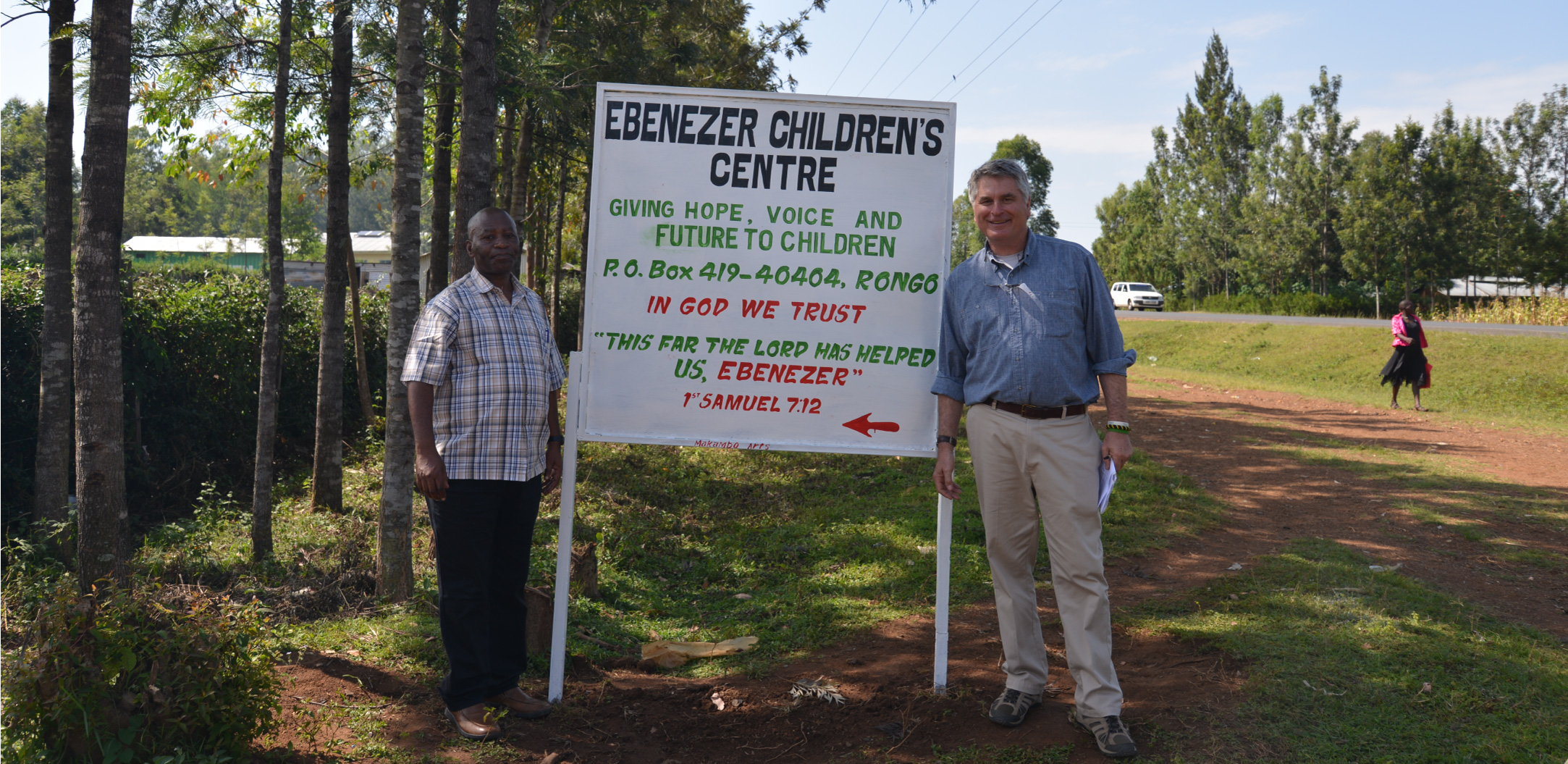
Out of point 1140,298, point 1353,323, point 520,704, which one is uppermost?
point 1140,298

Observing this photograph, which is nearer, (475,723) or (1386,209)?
(475,723)

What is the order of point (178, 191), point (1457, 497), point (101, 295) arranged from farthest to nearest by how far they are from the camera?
point (178, 191)
point (1457, 497)
point (101, 295)

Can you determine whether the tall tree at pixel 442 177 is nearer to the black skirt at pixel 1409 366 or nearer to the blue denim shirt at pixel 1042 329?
the blue denim shirt at pixel 1042 329

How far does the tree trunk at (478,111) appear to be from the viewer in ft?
17.9

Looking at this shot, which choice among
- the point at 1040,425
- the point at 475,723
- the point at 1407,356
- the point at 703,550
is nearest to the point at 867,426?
the point at 1040,425

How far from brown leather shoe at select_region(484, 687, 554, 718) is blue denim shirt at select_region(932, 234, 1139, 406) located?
2061 millimetres

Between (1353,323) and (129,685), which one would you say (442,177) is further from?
(1353,323)

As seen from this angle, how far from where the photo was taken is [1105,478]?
347cm

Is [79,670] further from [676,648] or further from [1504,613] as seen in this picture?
[1504,613]

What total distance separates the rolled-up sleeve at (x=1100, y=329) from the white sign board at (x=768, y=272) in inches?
27.0

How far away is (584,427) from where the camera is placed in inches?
158

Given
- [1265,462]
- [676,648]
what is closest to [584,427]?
[676,648]

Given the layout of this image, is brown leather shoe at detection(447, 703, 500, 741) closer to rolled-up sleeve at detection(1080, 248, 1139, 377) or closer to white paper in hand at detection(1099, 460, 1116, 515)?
white paper in hand at detection(1099, 460, 1116, 515)

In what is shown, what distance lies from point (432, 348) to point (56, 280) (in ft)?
18.4
